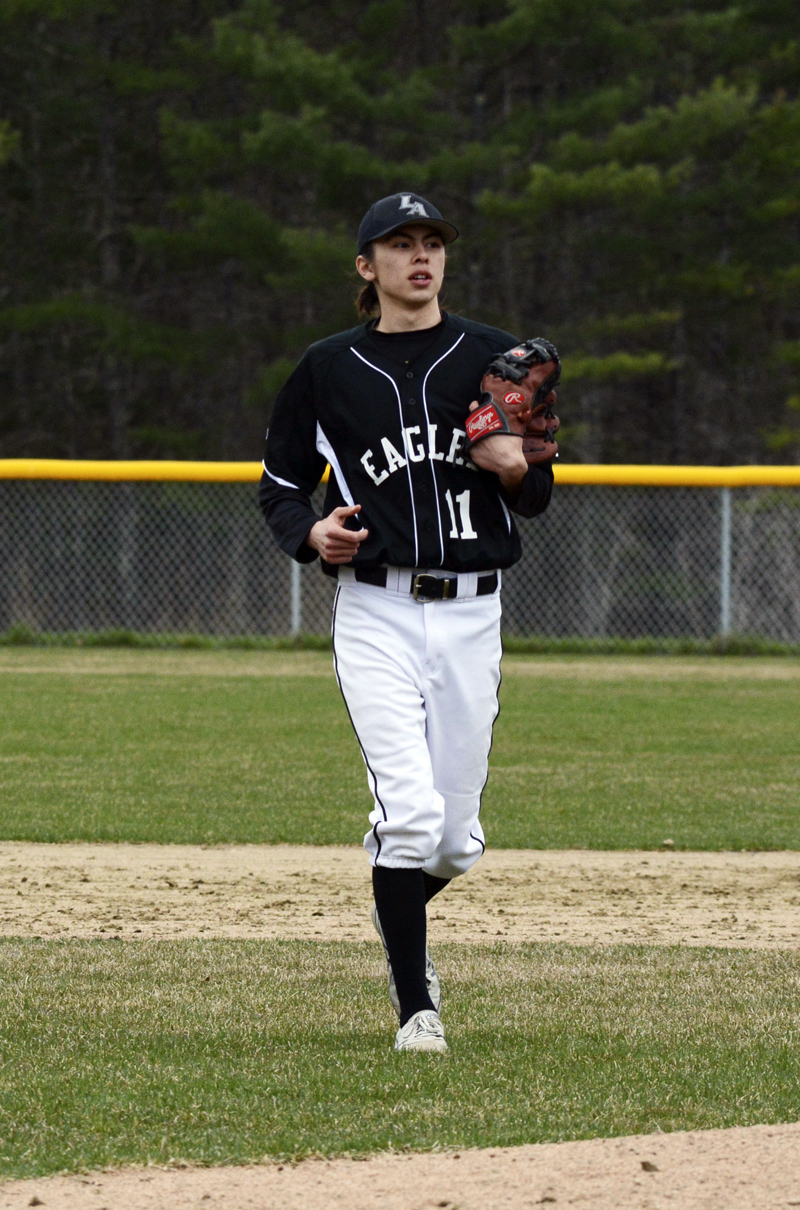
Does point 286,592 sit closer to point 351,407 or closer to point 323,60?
point 323,60

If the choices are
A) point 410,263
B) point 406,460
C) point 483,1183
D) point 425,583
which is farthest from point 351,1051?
point 410,263

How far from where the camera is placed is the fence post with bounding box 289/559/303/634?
16.2 meters

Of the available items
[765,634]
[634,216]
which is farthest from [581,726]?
[634,216]

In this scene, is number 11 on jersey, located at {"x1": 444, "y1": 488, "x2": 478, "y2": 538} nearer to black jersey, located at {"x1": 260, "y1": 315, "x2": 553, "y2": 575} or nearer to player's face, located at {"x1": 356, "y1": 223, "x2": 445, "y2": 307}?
black jersey, located at {"x1": 260, "y1": 315, "x2": 553, "y2": 575}

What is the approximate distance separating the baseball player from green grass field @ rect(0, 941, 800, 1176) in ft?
1.00

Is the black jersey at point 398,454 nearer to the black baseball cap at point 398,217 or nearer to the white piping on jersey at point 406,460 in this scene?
the white piping on jersey at point 406,460

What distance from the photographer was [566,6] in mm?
23594

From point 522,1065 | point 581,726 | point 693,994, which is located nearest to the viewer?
point 522,1065

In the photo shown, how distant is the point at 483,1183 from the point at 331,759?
22.2ft

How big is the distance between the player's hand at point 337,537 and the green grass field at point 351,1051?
1229 mm

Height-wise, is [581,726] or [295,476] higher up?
[295,476]

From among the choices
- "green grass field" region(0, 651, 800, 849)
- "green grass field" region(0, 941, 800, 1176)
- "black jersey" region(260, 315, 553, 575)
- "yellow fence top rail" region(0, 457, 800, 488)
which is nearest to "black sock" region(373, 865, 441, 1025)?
"green grass field" region(0, 941, 800, 1176)

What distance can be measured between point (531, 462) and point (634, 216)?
2324cm

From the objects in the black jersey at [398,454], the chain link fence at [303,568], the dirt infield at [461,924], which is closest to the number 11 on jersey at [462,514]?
the black jersey at [398,454]
